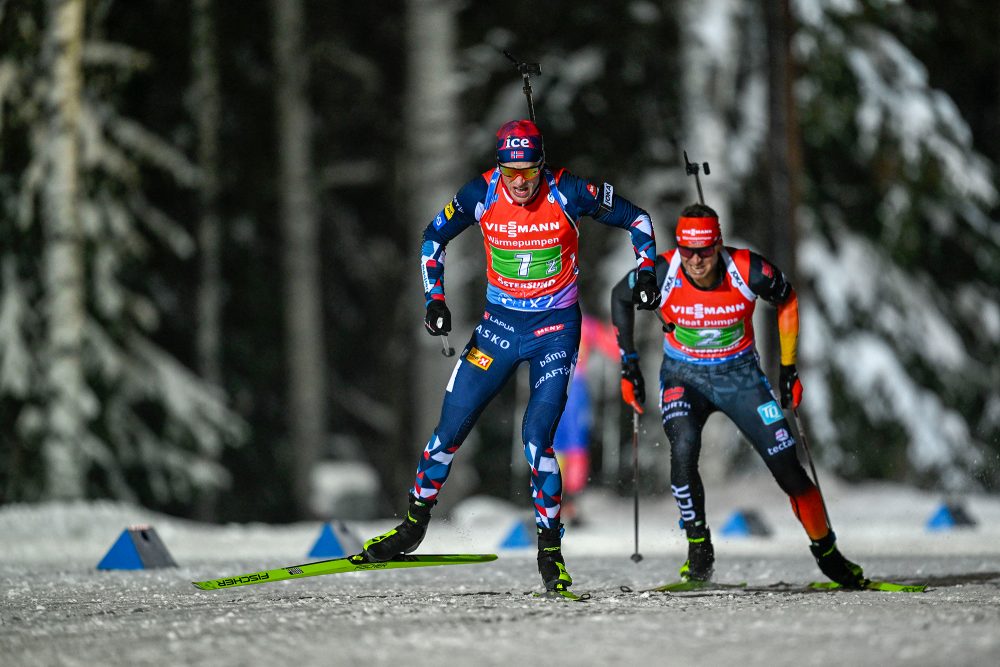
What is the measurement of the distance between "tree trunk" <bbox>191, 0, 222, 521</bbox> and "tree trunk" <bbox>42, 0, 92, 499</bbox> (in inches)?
211

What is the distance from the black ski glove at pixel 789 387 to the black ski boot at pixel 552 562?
5.59 ft

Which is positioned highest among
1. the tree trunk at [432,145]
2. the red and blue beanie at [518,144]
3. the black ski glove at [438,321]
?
the tree trunk at [432,145]

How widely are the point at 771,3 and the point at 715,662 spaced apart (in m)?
13.4

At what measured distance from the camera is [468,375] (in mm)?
8188

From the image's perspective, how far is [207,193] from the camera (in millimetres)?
22625

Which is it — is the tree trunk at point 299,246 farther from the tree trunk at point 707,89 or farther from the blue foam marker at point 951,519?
the blue foam marker at point 951,519

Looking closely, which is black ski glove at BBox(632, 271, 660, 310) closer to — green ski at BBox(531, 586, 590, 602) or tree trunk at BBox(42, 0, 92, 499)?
green ski at BBox(531, 586, 590, 602)

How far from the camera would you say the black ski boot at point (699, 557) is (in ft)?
28.8

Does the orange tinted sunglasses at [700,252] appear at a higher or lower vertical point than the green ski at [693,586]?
higher

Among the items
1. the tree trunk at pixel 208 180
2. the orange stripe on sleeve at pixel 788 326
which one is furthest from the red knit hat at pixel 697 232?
the tree trunk at pixel 208 180

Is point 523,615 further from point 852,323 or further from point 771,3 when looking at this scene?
point 852,323

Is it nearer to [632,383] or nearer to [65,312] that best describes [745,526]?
[632,383]

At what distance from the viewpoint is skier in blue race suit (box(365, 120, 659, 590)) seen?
7.91 meters

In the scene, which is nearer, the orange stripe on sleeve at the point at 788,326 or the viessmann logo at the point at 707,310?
the viessmann logo at the point at 707,310
